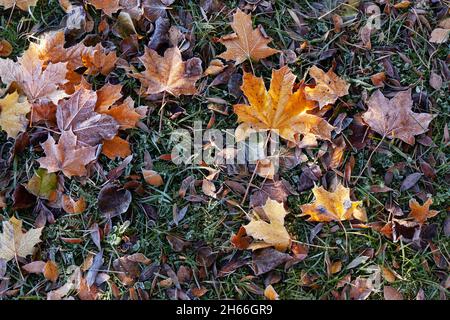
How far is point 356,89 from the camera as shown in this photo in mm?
2260

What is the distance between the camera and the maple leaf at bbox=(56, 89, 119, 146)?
6.95 feet

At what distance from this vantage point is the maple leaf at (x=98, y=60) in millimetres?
2244

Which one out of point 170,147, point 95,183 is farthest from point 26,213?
point 170,147

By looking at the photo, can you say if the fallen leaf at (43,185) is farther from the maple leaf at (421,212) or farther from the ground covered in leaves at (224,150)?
the maple leaf at (421,212)

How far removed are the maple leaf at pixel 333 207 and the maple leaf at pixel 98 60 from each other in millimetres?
987

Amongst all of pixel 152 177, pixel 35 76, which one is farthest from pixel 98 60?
pixel 152 177

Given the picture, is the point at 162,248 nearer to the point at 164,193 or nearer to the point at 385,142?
the point at 164,193

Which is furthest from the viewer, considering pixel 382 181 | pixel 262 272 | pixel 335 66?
pixel 335 66

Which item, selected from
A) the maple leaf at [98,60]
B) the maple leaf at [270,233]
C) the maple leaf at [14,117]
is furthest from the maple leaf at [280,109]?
the maple leaf at [14,117]

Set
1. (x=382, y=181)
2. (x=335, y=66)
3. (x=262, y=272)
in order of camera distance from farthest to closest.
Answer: (x=335, y=66) → (x=382, y=181) → (x=262, y=272)

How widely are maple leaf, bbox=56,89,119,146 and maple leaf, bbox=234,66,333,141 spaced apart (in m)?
0.51

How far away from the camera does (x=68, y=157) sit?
210 centimetres

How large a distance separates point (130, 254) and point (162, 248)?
0.40ft

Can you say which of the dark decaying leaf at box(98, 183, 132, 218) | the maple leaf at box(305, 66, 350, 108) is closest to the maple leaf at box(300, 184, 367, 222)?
the maple leaf at box(305, 66, 350, 108)
